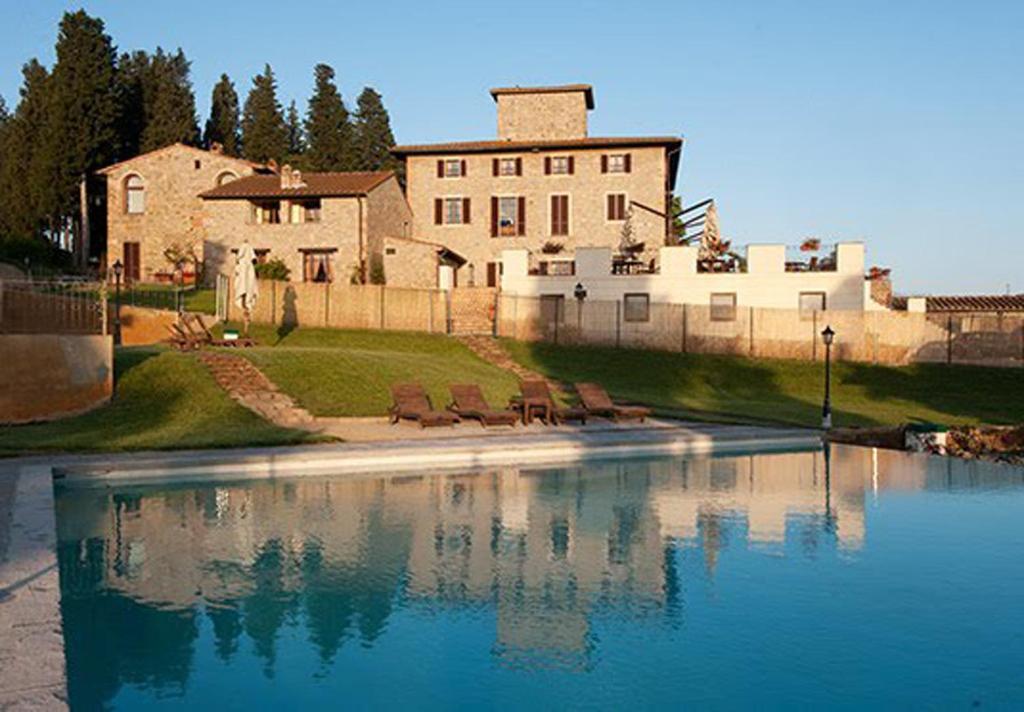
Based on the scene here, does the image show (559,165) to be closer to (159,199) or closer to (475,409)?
(159,199)

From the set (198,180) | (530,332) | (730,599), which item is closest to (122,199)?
(198,180)

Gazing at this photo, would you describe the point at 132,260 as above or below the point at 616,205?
below

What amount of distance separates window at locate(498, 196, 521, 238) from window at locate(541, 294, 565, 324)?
37.8ft

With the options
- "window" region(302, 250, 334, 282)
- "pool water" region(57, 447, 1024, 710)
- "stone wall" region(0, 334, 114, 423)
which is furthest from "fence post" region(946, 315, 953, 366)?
"stone wall" region(0, 334, 114, 423)

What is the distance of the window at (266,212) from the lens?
45375 mm

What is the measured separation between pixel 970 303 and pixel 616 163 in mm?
19177

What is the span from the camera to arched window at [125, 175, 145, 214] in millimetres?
50250

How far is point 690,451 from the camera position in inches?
710

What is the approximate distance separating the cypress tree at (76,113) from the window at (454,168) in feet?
74.3

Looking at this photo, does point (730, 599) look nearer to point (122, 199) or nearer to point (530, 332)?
point (530, 332)

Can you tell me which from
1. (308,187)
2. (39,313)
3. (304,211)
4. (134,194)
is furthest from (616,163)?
(39,313)

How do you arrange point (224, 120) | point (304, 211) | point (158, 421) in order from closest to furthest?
point (158, 421), point (304, 211), point (224, 120)

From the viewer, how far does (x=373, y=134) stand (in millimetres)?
78062

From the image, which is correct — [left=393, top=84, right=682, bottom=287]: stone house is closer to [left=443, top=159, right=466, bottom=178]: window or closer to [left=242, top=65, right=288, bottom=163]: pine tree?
[left=443, top=159, right=466, bottom=178]: window
